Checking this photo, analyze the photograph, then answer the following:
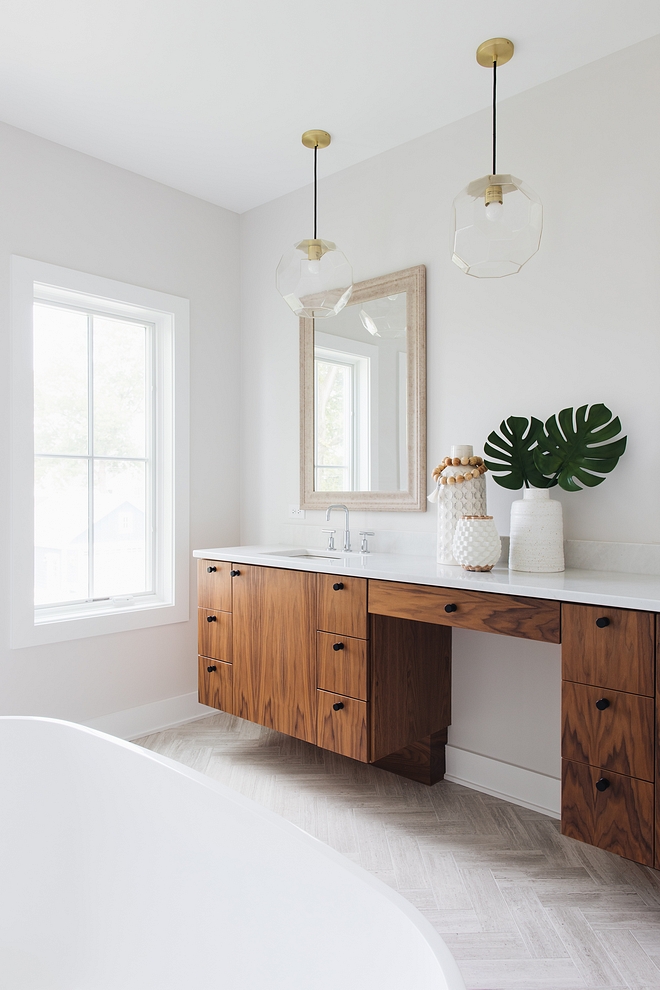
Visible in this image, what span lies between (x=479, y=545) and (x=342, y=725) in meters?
0.82

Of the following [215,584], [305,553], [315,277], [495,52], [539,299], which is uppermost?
[495,52]

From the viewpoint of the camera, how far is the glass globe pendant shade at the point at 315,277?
98.4 inches

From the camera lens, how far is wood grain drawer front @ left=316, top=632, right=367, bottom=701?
226 centimetres

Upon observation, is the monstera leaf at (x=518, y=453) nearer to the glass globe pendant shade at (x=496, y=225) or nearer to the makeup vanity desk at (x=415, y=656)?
the makeup vanity desk at (x=415, y=656)

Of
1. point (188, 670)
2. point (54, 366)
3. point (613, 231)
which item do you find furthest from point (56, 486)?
point (613, 231)

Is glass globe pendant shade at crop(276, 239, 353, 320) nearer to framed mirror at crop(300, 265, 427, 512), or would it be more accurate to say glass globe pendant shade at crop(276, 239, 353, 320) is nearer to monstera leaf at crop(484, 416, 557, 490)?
framed mirror at crop(300, 265, 427, 512)

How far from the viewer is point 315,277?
8.22 ft

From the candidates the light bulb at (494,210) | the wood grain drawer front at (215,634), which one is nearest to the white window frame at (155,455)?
the wood grain drawer front at (215,634)

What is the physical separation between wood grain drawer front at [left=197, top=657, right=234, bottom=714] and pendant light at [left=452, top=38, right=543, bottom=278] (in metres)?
1.88

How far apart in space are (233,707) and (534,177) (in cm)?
240

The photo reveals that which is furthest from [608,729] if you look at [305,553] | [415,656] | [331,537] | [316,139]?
[316,139]

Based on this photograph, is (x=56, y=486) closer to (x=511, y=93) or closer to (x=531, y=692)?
(x=531, y=692)

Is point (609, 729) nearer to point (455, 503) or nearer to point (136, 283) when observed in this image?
point (455, 503)

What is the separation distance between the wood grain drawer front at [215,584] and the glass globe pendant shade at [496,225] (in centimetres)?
156
